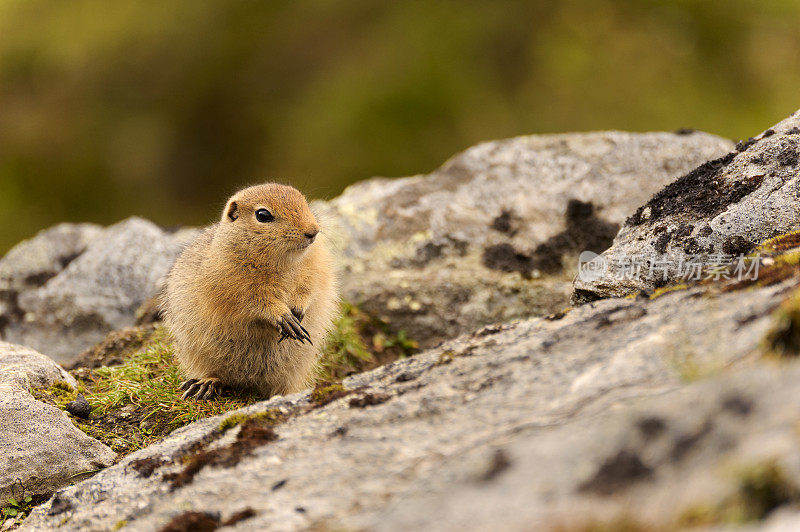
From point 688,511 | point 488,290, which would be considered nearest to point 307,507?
point 688,511

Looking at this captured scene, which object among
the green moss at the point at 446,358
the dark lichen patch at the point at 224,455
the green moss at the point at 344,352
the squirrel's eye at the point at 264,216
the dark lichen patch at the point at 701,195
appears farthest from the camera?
the green moss at the point at 344,352

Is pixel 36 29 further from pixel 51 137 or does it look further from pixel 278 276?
pixel 278 276

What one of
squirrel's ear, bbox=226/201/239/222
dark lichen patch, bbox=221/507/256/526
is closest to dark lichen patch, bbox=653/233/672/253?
squirrel's ear, bbox=226/201/239/222

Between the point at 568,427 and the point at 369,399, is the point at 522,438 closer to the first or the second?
the point at 568,427

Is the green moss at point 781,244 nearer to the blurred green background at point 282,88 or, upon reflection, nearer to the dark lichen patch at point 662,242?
the dark lichen patch at point 662,242

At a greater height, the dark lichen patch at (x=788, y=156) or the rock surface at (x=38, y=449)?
the dark lichen patch at (x=788, y=156)

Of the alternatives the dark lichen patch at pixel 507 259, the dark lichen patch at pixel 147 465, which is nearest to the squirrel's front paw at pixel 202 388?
the dark lichen patch at pixel 147 465
